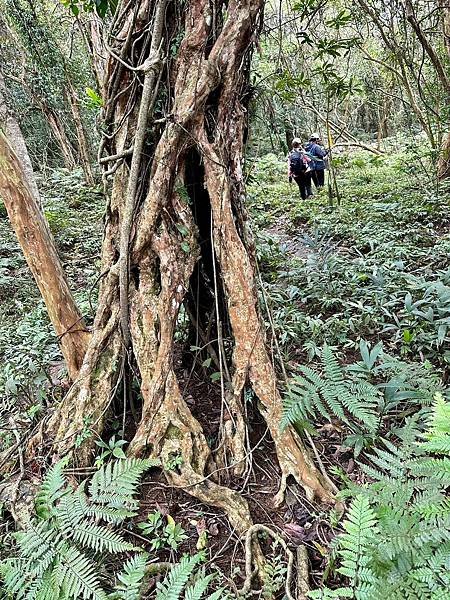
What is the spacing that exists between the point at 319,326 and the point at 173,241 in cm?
162

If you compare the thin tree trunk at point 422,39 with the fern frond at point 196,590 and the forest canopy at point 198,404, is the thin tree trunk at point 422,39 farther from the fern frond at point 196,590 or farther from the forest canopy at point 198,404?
the fern frond at point 196,590

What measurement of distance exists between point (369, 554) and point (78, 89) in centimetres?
1201

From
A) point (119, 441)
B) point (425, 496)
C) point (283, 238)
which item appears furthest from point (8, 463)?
point (283, 238)

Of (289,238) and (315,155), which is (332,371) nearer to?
(289,238)

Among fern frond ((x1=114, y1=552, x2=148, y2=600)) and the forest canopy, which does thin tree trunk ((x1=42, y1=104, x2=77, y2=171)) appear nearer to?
the forest canopy

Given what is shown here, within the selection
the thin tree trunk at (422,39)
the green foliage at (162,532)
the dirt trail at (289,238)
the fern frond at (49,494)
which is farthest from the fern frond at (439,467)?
the thin tree trunk at (422,39)

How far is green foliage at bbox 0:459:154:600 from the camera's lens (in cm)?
175

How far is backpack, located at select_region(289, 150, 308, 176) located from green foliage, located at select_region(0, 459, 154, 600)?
7.28 m

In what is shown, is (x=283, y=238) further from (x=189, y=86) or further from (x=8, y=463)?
(x=8, y=463)

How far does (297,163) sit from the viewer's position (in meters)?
8.46

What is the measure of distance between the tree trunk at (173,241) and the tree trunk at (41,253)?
1.33ft

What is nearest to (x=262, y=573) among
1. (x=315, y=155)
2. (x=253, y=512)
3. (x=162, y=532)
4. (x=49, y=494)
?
(x=253, y=512)

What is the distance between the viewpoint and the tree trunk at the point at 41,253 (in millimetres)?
2613

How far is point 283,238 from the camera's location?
6727 mm
